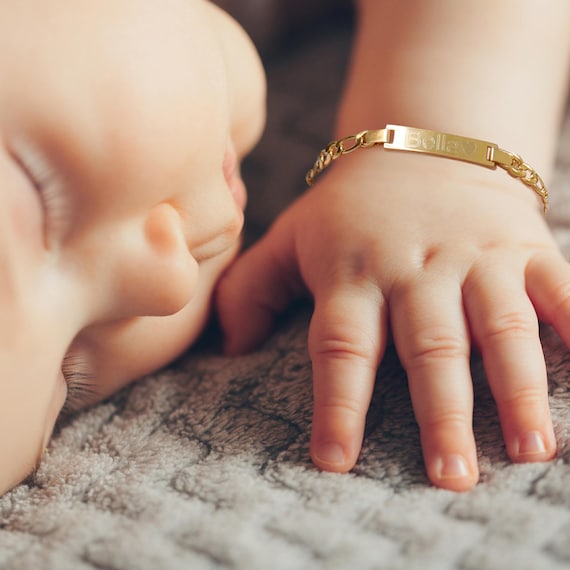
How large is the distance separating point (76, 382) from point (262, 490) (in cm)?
16

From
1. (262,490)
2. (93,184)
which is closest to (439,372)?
(262,490)

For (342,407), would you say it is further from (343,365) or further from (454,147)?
(454,147)

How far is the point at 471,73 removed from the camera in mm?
669

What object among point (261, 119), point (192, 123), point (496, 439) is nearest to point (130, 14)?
point (192, 123)

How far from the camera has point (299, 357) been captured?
0.55m

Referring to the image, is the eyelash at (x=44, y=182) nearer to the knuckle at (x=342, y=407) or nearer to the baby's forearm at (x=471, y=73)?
the knuckle at (x=342, y=407)

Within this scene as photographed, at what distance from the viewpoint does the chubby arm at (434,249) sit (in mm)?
467

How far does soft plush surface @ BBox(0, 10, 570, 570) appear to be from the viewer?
0.38 metres

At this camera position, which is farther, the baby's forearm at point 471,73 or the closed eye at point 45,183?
the baby's forearm at point 471,73

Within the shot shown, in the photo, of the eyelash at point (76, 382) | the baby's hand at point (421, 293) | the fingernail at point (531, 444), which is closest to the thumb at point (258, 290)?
the baby's hand at point (421, 293)

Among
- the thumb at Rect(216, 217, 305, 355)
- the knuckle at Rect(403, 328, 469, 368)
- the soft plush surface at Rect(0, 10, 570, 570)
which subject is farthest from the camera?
the thumb at Rect(216, 217, 305, 355)

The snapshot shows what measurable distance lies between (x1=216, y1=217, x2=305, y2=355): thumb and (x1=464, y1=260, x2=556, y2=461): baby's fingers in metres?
0.16

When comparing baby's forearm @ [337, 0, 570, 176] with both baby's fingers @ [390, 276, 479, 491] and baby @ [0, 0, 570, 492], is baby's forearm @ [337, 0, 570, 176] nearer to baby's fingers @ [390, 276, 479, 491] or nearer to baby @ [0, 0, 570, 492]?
baby @ [0, 0, 570, 492]

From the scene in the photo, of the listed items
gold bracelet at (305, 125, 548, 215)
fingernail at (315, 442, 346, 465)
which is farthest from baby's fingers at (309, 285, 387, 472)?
gold bracelet at (305, 125, 548, 215)
